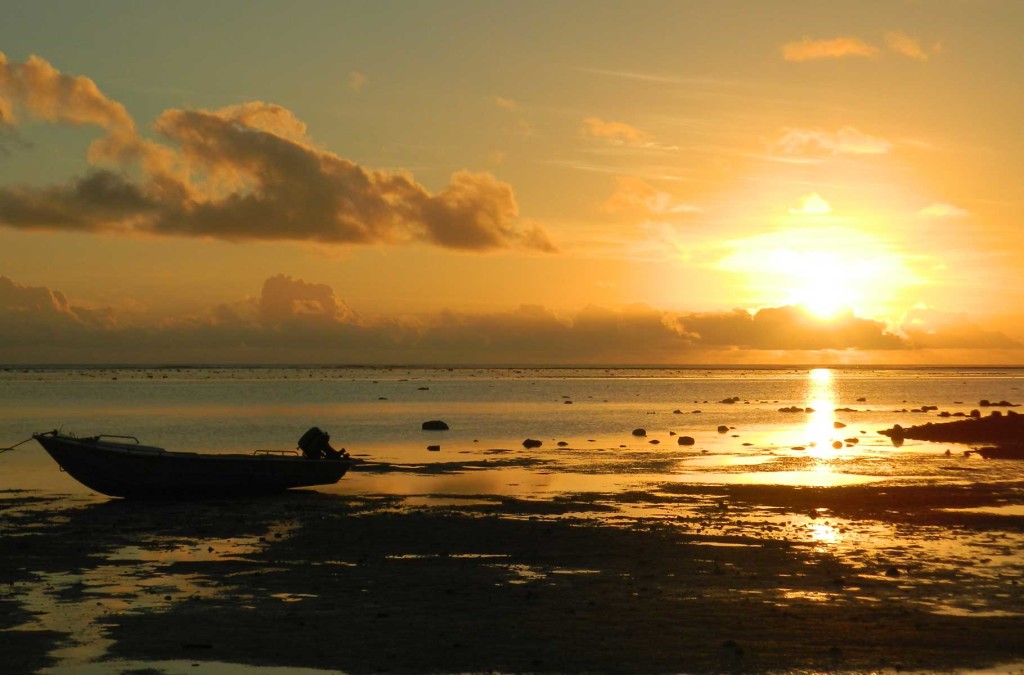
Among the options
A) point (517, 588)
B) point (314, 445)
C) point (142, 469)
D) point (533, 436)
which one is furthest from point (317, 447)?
point (533, 436)

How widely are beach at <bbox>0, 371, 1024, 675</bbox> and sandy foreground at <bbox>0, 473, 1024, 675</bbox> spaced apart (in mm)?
68

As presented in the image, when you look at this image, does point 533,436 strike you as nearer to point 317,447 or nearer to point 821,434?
point 821,434

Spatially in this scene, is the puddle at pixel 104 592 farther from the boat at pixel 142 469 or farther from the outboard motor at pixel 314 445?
the outboard motor at pixel 314 445

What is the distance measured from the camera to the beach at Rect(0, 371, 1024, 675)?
16266 mm

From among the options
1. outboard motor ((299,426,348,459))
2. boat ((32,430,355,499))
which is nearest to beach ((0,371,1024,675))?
boat ((32,430,355,499))

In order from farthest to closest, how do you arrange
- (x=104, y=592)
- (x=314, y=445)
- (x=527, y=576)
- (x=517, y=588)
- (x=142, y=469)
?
(x=314, y=445)
(x=142, y=469)
(x=527, y=576)
(x=517, y=588)
(x=104, y=592)

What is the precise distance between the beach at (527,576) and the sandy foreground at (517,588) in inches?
2.7

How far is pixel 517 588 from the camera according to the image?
831 inches

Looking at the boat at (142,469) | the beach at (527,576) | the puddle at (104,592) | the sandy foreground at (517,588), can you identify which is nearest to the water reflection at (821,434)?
the beach at (527,576)

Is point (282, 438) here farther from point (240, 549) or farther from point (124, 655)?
point (124, 655)

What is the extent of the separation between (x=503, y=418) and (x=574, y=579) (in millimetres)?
77382

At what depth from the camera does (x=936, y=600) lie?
19.8 metres

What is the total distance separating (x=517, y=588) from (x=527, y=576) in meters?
1.36

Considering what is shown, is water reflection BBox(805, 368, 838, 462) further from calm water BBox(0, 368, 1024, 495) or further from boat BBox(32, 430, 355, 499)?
boat BBox(32, 430, 355, 499)
